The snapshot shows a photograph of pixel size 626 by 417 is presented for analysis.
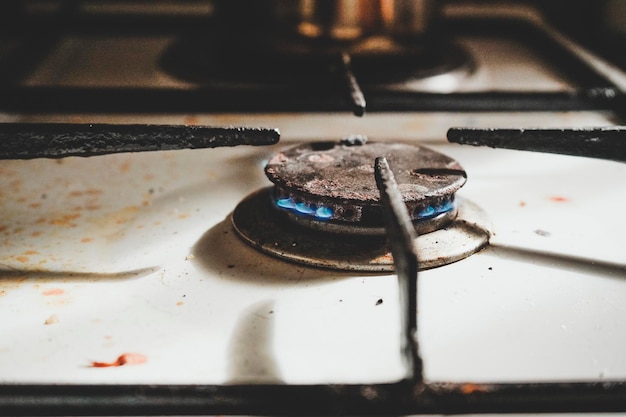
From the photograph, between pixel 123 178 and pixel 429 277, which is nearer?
pixel 429 277

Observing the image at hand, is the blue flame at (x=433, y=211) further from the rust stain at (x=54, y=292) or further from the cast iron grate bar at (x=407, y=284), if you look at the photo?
the rust stain at (x=54, y=292)

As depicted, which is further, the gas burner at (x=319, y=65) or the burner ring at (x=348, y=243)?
the gas burner at (x=319, y=65)

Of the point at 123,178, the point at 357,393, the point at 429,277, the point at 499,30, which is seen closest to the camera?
the point at 357,393

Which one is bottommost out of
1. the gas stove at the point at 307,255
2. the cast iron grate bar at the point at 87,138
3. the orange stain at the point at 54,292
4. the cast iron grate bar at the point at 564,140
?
the orange stain at the point at 54,292

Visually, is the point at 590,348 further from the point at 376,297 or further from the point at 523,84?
the point at 523,84

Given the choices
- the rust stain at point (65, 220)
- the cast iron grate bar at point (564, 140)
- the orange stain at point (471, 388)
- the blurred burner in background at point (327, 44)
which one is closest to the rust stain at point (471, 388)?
the orange stain at point (471, 388)

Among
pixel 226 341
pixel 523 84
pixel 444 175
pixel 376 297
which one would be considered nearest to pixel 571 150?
pixel 444 175

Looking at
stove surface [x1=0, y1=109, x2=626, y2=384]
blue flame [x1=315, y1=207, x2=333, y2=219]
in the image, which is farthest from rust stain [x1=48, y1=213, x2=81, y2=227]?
blue flame [x1=315, y1=207, x2=333, y2=219]
